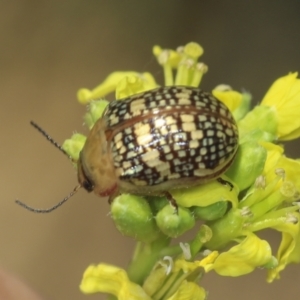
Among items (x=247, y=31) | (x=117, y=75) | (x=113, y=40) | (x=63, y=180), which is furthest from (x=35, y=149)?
(x=117, y=75)

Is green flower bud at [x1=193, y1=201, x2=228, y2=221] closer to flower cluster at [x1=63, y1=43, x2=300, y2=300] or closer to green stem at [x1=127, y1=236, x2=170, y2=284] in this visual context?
flower cluster at [x1=63, y1=43, x2=300, y2=300]

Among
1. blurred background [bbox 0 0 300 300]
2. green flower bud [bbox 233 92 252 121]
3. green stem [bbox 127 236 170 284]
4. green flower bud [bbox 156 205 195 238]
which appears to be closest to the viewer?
green flower bud [bbox 156 205 195 238]

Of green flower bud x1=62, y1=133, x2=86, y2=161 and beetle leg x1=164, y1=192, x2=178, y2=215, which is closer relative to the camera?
beetle leg x1=164, y1=192, x2=178, y2=215

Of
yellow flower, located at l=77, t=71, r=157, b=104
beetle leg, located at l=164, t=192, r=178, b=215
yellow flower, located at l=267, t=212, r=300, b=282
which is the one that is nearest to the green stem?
beetle leg, located at l=164, t=192, r=178, b=215

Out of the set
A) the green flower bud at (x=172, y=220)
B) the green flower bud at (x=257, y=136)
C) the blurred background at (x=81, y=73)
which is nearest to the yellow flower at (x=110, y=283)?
the green flower bud at (x=172, y=220)

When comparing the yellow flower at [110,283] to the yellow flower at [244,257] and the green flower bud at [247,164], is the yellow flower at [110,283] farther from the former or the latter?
the green flower bud at [247,164]

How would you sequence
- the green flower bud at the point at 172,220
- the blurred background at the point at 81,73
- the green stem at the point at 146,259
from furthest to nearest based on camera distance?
the blurred background at the point at 81,73
the green stem at the point at 146,259
the green flower bud at the point at 172,220

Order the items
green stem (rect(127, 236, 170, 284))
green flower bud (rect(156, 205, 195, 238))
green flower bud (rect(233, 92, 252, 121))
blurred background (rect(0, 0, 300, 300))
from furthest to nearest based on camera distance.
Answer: blurred background (rect(0, 0, 300, 300)) < green flower bud (rect(233, 92, 252, 121)) < green stem (rect(127, 236, 170, 284)) < green flower bud (rect(156, 205, 195, 238))
